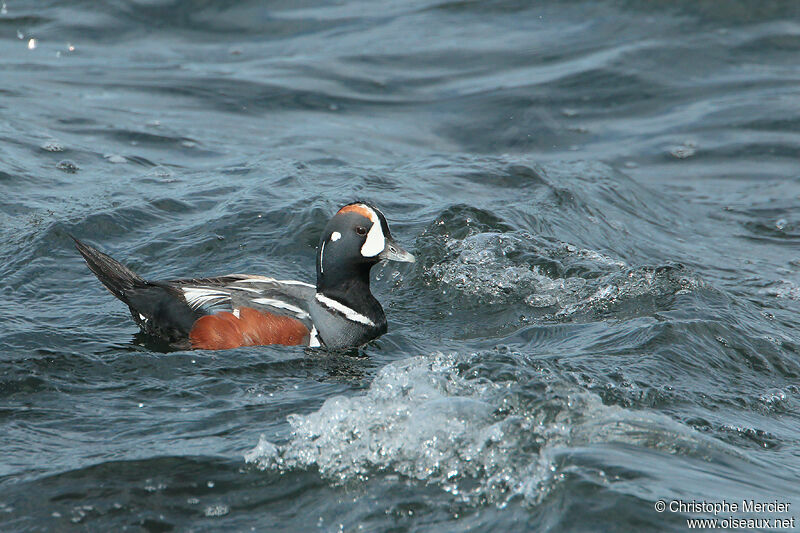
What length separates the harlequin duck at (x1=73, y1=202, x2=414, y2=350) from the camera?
21.8 ft

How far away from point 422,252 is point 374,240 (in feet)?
5.35

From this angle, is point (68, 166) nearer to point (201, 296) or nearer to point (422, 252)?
point (422, 252)

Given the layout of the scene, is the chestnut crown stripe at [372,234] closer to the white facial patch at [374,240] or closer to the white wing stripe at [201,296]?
the white facial patch at [374,240]

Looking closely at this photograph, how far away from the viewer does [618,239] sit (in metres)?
9.65

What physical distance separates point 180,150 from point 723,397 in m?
7.27

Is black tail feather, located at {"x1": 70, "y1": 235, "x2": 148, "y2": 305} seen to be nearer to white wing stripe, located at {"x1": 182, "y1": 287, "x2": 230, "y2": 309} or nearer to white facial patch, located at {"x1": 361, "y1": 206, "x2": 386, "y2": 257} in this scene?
white wing stripe, located at {"x1": 182, "y1": 287, "x2": 230, "y2": 309}

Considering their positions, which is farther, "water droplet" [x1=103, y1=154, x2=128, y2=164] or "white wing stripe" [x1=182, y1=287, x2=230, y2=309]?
"water droplet" [x1=103, y1=154, x2=128, y2=164]

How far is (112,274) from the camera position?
6.98m

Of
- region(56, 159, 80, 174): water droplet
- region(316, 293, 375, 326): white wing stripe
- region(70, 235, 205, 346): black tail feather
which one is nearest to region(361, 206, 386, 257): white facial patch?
region(316, 293, 375, 326): white wing stripe

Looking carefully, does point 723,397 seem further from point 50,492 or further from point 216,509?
point 50,492

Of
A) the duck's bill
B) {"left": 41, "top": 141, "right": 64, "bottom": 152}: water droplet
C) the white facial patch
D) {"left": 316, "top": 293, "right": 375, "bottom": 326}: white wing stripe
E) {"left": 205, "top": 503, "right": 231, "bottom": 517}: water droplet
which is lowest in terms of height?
{"left": 205, "top": 503, "right": 231, "bottom": 517}: water droplet

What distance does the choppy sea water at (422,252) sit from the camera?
15.8 ft

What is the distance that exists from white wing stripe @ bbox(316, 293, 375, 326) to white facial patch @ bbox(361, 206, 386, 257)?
1.33 ft

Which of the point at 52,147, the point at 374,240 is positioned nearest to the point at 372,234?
the point at 374,240
